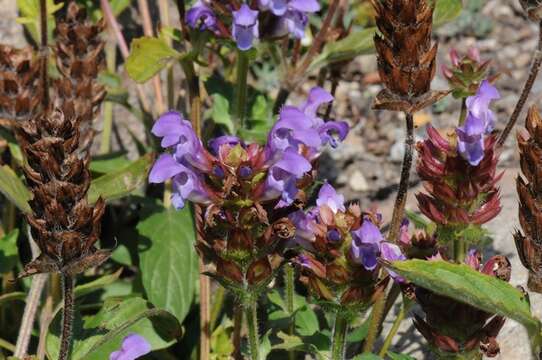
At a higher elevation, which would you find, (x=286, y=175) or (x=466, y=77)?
(x=286, y=175)

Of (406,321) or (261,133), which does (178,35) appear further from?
(406,321)

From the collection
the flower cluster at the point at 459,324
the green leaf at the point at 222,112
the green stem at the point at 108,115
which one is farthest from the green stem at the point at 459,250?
the green stem at the point at 108,115

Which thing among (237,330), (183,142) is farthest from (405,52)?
(237,330)

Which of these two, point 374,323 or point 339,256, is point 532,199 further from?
point 374,323

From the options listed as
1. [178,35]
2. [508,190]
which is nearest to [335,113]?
[508,190]

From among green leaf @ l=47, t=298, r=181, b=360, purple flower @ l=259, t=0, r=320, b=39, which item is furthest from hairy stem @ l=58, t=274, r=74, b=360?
purple flower @ l=259, t=0, r=320, b=39

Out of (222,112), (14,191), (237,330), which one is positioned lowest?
(237,330)

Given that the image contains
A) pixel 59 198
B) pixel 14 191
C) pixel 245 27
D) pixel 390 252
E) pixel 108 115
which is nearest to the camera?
pixel 59 198

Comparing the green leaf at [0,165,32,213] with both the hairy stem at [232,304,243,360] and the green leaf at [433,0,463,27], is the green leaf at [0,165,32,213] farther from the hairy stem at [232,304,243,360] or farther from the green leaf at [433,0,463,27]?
the green leaf at [433,0,463,27]
